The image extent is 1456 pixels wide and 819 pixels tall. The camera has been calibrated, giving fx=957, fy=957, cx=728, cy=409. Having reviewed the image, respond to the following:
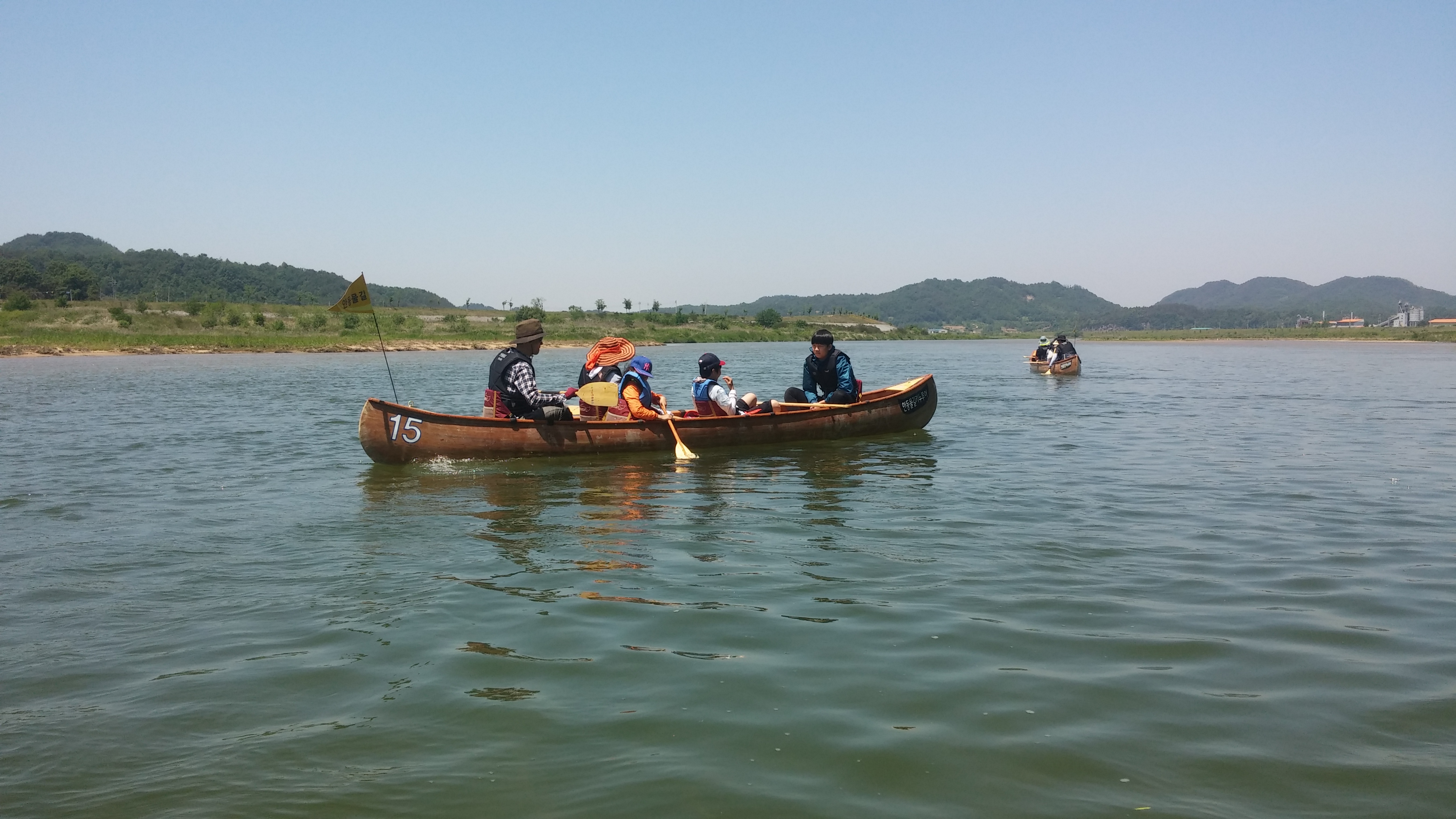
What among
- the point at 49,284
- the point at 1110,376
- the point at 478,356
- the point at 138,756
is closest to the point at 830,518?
the point at 138,756

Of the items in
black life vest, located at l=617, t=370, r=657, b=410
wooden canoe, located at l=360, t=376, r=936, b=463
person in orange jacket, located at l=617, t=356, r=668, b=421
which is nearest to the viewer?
wooden canoe, located at l=360, t=376, r=936, b=463

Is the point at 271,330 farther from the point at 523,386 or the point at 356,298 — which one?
the point at 523,386

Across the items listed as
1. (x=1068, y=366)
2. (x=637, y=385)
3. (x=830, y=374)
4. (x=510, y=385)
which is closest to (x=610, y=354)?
(x=637, y=385)

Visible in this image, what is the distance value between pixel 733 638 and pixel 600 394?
771 cm

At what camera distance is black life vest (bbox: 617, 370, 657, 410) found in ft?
44.6

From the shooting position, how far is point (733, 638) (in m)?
5.82

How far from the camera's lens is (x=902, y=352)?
72375mm

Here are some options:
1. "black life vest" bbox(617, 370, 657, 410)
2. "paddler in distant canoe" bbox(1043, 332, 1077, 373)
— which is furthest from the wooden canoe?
"paddler in distant canoe" bbox(1043, 332, 1077, 373)

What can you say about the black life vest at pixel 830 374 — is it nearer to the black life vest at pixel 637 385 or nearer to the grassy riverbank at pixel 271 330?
the black life vest at pixel 637 385

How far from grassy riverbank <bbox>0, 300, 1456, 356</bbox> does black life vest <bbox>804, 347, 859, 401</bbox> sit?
4809cm

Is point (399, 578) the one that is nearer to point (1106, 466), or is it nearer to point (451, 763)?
point (451, 763)

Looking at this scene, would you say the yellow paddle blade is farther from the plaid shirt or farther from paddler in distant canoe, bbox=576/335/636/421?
the plaid shirt

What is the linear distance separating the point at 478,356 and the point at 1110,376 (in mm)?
37036

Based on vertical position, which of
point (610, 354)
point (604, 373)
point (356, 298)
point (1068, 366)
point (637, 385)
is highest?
point (356, 298)
